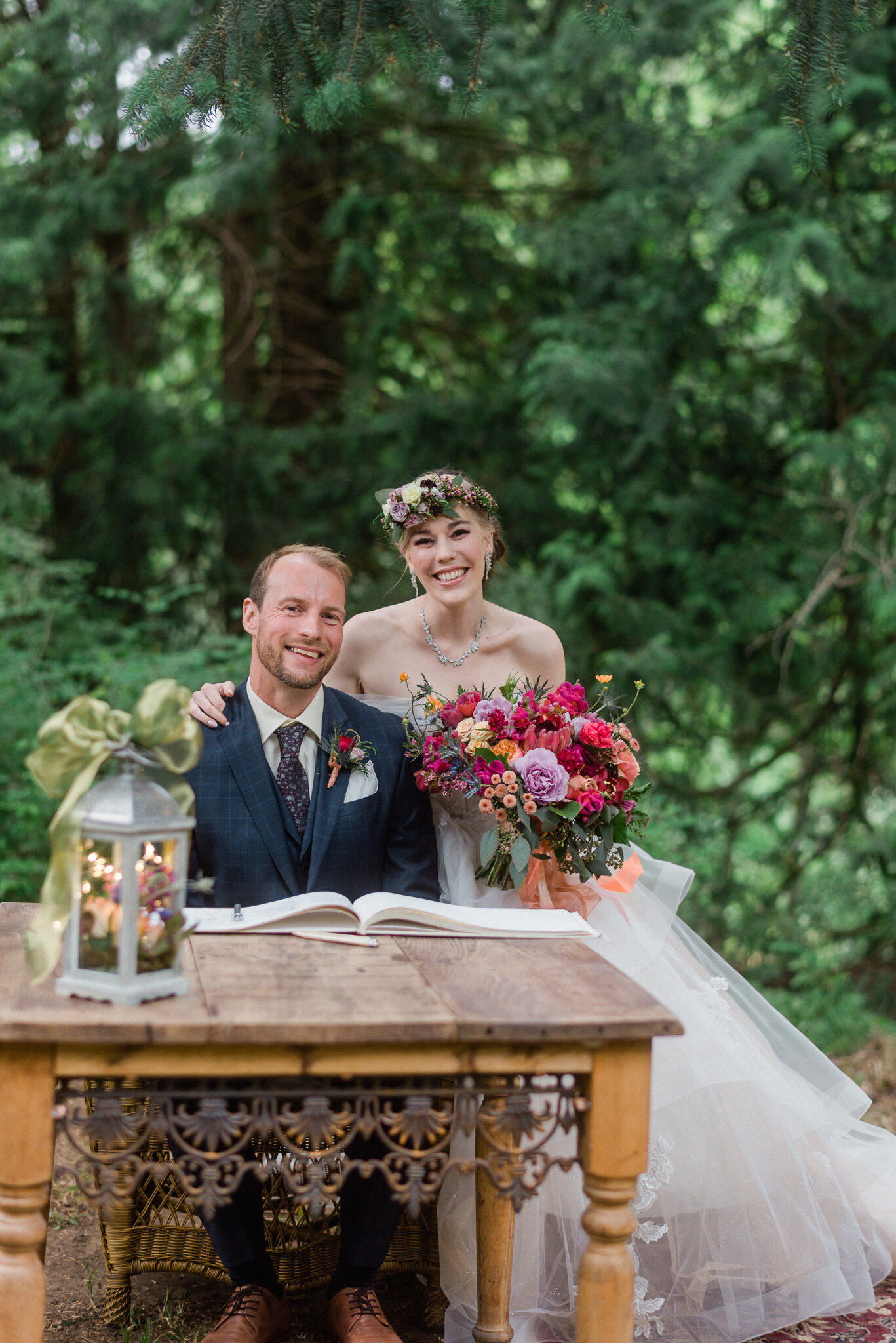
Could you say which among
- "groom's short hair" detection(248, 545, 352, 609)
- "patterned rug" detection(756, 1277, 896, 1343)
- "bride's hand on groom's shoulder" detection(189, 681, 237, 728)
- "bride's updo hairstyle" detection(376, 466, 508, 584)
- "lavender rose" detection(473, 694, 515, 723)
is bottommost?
"patterned rug" detection(756, 1277, 896, 1343)

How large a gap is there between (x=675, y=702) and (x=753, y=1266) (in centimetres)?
399

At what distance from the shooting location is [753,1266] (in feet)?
8.86

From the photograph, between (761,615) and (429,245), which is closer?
(761,615)

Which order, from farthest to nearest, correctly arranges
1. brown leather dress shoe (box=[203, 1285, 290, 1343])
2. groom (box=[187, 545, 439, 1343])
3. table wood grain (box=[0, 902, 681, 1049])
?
1. groom (box=[187, 545, 439, 1343])
2. brown leather dress shoe (box=[203, 1285, 290, 1343])
3. table wood grain (box=[0, 902, 681, 1049])

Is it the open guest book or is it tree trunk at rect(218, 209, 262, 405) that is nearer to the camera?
the open guest book

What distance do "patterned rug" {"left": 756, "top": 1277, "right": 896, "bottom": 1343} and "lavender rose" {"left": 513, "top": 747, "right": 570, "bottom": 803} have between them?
51.1 inches

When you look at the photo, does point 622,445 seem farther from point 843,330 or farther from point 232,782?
point 232,782

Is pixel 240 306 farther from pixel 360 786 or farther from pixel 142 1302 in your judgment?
pixel 142 1302

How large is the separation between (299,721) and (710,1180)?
1.43 m

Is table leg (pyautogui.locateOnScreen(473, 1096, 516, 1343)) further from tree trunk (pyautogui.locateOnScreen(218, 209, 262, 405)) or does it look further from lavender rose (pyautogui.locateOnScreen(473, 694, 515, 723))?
tree trunk (pyautogui.locateOnScreen(218, 209, 262, 405))

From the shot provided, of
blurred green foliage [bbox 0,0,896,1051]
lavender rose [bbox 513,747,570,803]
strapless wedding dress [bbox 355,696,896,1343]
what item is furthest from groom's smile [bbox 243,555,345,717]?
blurred green foliage [bbox 0,0,896,1051]

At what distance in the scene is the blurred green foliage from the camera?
5.58m

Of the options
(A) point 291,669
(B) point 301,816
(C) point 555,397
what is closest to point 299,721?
(A) point 291,669

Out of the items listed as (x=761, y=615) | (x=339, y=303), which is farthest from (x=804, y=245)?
(x=339, y=303)
